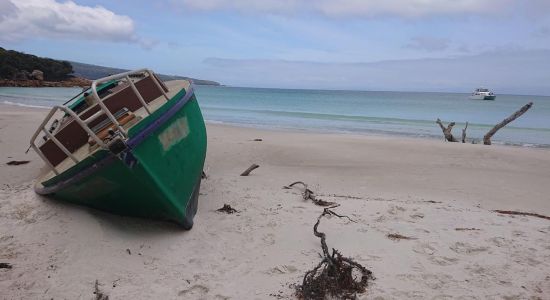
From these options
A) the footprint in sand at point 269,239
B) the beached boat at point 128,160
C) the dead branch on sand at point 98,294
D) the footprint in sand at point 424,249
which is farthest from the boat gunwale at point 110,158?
the footprint in sand at point 424,249

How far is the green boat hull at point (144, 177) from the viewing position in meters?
4.03

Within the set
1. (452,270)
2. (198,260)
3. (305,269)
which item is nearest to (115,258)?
(198,260)

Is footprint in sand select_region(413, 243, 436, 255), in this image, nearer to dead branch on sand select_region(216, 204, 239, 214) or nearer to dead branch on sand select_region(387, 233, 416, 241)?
dead branch on sand select_region(387, 233, 416, 241)

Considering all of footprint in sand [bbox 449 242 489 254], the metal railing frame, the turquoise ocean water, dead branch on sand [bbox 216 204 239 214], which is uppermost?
the metal railing frame

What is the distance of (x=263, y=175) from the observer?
7906 millimetres

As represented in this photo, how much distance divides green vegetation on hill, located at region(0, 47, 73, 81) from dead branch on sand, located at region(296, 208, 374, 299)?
2317 inches

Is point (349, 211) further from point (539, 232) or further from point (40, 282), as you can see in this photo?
point (40, 282)

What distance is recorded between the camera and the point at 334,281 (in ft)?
11.9

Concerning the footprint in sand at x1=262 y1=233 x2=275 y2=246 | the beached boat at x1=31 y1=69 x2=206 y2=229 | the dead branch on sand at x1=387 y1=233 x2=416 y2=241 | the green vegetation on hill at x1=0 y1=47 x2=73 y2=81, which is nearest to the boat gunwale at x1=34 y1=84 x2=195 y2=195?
the beached boat at x1=31 y1=69 x2=206 y2=229

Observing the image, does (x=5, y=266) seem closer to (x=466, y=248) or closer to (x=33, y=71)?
(x=466, y=248)

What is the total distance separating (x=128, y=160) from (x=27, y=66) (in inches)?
2404

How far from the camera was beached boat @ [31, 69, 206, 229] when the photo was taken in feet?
13.2

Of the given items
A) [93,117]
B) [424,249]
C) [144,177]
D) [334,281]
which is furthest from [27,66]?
[334,281]

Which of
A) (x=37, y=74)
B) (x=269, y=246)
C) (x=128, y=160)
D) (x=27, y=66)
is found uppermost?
(x=27, y=66)
